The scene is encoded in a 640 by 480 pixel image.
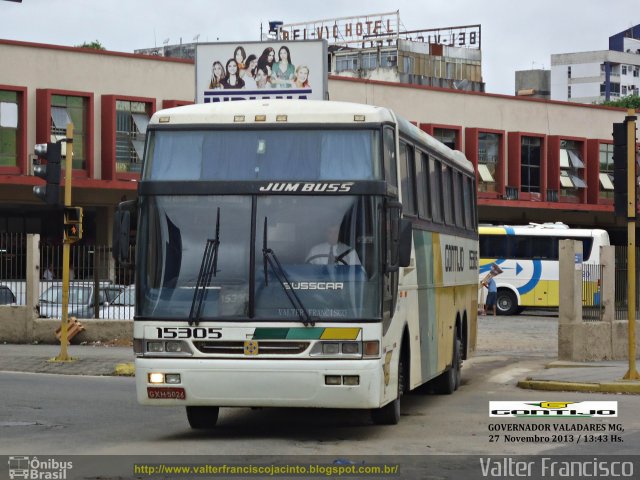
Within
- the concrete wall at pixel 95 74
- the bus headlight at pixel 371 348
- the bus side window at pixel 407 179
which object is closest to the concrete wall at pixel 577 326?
the bus side window at pixel 407 179

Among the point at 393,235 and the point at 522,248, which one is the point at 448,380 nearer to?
the point at 393,235

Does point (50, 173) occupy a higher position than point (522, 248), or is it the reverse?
point (50, 173)

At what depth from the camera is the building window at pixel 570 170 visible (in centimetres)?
6944

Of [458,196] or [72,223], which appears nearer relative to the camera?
[458,196]

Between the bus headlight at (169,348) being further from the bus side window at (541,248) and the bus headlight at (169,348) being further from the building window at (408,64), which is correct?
the building window at (408,64)

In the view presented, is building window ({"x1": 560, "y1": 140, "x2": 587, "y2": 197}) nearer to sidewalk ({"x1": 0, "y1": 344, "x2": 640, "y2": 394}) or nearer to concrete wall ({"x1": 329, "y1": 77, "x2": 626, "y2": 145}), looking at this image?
concrete wall ({"x1": 329, "y1": 77, "x2": 626, "y2": 145})

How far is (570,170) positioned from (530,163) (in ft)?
8.39

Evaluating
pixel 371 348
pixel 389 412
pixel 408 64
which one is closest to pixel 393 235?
pixel 371 348

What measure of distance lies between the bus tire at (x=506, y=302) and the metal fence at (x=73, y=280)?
2067 centimetres

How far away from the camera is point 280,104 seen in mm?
14086

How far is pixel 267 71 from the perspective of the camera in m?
32.8

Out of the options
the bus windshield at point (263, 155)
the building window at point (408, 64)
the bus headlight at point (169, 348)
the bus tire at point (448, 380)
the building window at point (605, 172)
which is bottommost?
the bus tire at point (448, 380)

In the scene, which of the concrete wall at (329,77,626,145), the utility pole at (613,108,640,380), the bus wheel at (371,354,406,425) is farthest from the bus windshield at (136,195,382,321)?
the concrete wall at (329,77,626,145)

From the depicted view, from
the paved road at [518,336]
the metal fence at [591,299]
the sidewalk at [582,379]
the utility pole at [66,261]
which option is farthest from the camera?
the paved road at [518,336]
